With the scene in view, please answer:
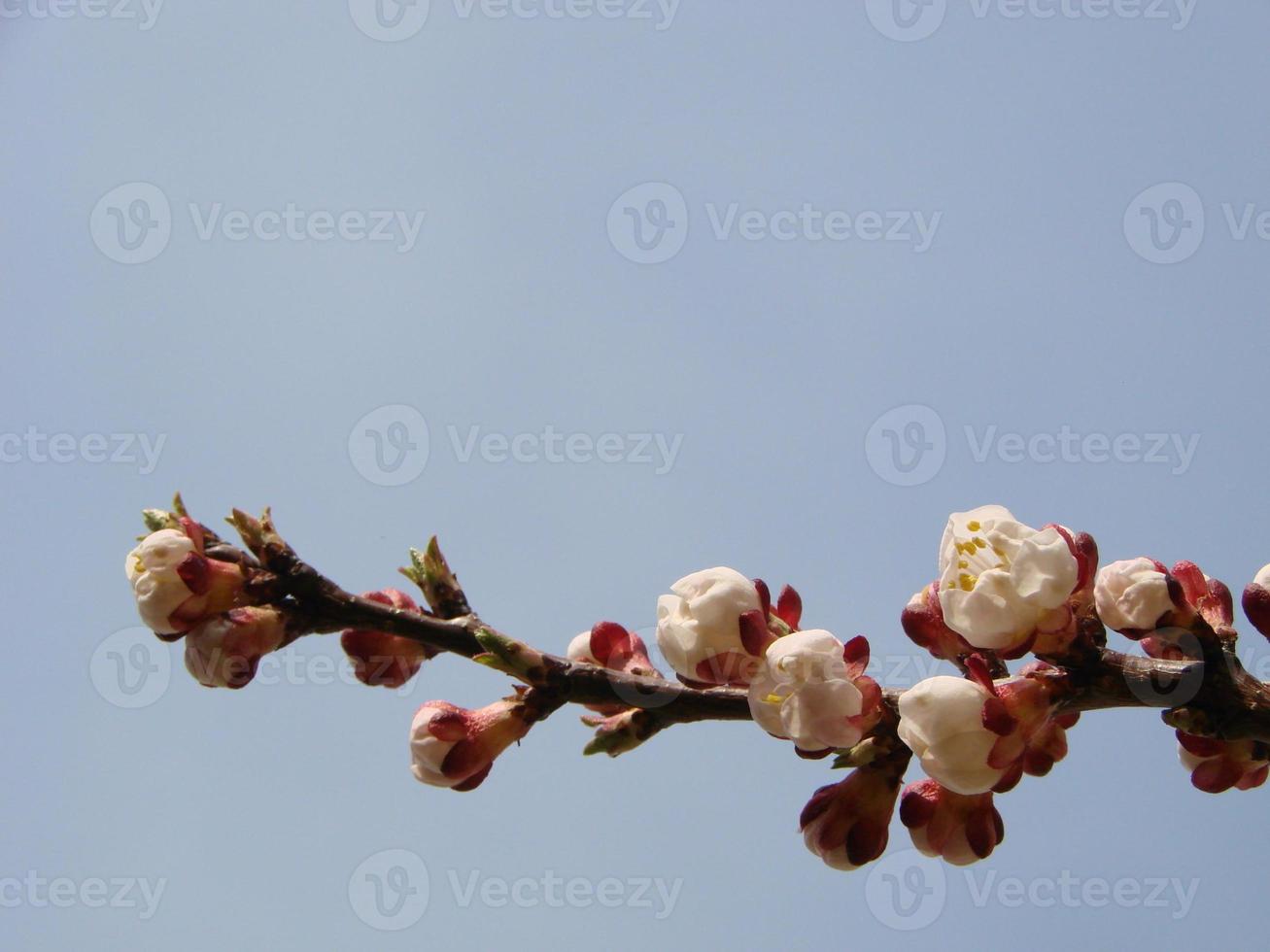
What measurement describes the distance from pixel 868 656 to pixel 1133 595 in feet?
1.35

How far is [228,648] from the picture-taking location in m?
1.83

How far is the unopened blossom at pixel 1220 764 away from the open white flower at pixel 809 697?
0.59m

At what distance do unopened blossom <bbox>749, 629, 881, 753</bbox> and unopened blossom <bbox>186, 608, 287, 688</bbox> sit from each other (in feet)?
2.79

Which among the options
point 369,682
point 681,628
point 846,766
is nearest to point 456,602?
point 369,682

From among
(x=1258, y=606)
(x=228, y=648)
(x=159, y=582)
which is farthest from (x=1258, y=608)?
(x=159, y=582)


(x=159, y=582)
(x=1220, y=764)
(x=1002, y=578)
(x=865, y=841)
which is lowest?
(x=865, y=841)

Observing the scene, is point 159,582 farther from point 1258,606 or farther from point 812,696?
point 1258,606

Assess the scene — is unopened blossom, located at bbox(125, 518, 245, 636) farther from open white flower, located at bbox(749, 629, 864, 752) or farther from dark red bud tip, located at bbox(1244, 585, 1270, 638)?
dark red bud tip, located at bbox(1244, 585, 1270, 638)

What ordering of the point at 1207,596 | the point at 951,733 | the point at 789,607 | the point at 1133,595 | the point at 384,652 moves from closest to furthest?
the point at 951,733, the point at 1133,595, the point at 1207,596, the point at 789,607, the point at 384,652

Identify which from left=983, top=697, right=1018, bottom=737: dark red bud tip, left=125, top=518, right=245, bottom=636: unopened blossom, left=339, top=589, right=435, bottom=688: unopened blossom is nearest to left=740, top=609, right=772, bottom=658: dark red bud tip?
left=983, top=697, right=1018, bottom=737: dark red bud tip

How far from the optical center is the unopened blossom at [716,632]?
5.66ft

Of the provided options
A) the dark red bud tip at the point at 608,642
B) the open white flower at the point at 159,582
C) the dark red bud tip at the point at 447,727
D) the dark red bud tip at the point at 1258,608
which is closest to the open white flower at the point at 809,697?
the dark red bud tip at the point at 608,642

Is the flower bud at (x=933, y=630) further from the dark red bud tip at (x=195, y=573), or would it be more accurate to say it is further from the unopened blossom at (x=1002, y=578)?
the dark red bud tip at (x=195, y=573)

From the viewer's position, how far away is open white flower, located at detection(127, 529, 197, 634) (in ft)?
5.93
